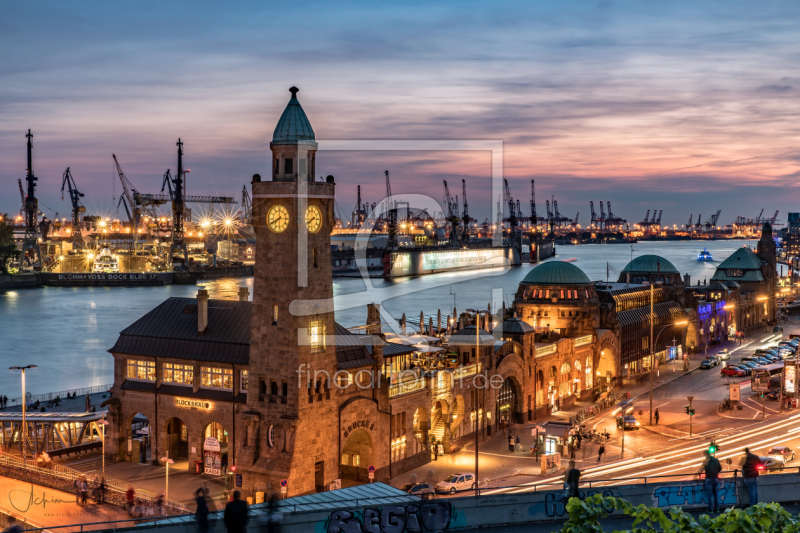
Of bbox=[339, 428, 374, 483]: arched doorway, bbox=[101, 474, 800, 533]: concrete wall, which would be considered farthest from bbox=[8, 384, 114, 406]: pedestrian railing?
bbox=[101, 474, 800, 533]: concrete wall

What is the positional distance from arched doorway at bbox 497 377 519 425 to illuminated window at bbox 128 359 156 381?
2220 cm

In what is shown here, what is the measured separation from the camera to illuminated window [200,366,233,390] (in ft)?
141

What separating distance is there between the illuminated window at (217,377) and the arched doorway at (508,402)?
19811 millimetres

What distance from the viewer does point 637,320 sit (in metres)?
79.3

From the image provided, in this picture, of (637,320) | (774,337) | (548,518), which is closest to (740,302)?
(774,337)

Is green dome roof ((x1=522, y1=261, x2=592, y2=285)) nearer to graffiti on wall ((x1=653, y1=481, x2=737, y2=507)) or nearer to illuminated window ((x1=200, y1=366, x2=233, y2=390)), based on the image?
illuminated window ((x1=200, y1=366, x2=233, y2=390))

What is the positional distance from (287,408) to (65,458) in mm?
13949

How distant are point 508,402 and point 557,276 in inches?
681

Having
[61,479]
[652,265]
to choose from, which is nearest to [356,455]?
[61,479]

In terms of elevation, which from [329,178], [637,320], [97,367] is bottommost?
[97,367]

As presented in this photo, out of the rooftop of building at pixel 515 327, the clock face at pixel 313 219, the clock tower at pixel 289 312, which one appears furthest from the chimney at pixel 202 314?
the rooftop of building at pixel 515 327

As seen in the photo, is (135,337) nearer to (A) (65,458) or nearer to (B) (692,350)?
(A) (65,458)

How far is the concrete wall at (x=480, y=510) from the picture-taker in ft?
75.0
